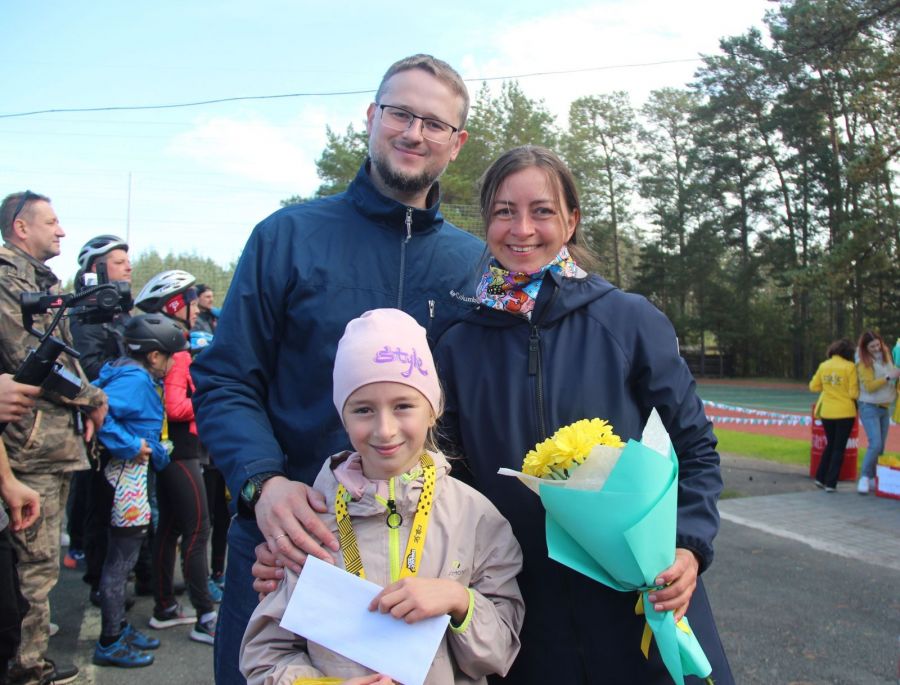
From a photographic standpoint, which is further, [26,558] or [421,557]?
[26,558]

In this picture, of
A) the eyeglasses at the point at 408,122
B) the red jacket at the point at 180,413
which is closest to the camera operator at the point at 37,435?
the red jacket at the point at 180,413

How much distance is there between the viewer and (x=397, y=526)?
5.66ft

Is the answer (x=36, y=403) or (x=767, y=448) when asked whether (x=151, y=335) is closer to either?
(x=36, y=403)

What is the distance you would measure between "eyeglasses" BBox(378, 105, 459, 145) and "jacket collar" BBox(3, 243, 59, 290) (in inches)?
105

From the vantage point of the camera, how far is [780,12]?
28.2 m

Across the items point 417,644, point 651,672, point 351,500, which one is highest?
point 351,500

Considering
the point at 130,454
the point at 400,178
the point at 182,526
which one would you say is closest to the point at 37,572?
the point at 130,454

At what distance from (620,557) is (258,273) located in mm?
1309

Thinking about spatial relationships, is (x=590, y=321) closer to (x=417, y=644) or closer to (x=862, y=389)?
(x=417, y=644)

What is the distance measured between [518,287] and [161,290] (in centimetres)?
442

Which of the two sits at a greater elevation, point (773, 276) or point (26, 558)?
point (773, 276)

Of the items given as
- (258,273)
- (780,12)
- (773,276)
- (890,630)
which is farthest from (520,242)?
(773,276)

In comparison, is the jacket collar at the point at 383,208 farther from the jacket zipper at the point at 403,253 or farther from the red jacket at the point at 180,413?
the red jacket at the point at 180,413

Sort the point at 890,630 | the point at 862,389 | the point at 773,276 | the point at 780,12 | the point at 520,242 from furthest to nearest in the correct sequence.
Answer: the point at 773,276 → the point at 780,12 → the point at 862,389 → the point at 890,630 → the point at 520,242
